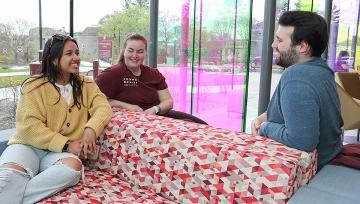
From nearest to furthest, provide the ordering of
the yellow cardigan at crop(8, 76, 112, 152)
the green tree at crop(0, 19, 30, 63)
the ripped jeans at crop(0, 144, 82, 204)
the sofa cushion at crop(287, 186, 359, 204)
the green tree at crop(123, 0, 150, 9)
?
the sofa cushion at crop(287, 186, 359, 204) → the ripped jeans at crop(0, 144, 82, 204) → the yellow cardigan at crop(8, 76, 112, 152) → the green tree at crop(0, 19, 30, 63) → the green tree at crop(123, 0, 150, 9)

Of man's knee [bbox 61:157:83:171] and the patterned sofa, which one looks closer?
the patterned sofa

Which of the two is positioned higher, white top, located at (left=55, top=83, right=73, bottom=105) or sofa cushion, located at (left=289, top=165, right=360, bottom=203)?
white top, located at (left=55, top=83, right=73, bottom=105)

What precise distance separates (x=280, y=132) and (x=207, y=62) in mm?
3115

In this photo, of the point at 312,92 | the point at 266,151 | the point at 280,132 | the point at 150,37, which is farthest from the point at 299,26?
the point at 150,37

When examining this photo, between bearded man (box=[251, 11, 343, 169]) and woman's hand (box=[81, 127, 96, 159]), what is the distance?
971 mm

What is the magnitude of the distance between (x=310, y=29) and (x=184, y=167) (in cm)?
92

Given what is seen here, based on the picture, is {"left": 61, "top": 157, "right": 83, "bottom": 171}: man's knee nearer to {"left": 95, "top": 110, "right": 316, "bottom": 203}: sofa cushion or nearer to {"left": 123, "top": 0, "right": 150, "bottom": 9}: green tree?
{"left": 95, "top": 110, "right": 316, "bottom": 203}: sofa cushion

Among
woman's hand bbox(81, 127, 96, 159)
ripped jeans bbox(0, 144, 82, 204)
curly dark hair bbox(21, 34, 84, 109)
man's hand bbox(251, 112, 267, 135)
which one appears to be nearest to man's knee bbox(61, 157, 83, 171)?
ripped jeans bbox(0, 144, 82, 204)

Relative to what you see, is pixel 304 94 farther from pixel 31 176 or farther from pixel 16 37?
pixel 16 37

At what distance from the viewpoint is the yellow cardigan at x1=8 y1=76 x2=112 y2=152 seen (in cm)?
202

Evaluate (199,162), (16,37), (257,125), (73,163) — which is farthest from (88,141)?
(16,37)

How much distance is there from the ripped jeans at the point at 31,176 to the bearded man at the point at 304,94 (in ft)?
3.51

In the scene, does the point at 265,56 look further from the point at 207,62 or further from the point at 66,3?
the point at 66,3

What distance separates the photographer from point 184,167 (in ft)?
5.84
